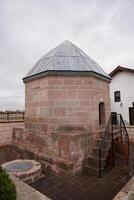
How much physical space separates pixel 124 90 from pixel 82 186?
29.6ft

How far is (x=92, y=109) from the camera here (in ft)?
21.4

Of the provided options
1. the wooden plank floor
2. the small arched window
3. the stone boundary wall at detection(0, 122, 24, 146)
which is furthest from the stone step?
the stone boundary wall at detection(0, 122, 24, 146)

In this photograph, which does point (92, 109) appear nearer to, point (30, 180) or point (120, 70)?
point (30, 180)

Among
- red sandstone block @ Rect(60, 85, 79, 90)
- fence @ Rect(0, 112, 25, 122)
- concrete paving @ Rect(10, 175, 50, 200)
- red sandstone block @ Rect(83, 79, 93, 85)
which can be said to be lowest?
concrete paving @ Rect(10, 175, 50, 200)

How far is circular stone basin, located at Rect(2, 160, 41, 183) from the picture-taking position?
462cm

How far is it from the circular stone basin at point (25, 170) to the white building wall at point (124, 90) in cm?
855

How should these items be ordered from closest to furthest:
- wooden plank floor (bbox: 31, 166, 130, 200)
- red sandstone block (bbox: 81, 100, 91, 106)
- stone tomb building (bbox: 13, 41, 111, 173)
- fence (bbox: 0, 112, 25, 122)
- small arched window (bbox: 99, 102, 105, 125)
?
wooden plank floor (bbox: 31, 166, 130, 200)
stone tomb building (bbox: 13, 41, 111, 173)
red sandstone block (bbox: 81, 100, 91, 106)
small arched window (bbox: 99, 102, 105, 125)
fence (bbox: 0, 112, 25, 122)

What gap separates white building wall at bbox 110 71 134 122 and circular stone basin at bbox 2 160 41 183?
28.0 feet

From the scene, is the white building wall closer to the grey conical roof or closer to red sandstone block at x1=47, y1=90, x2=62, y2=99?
the grey conical roof

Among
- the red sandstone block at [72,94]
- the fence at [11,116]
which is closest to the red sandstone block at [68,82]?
the red sandstone block at [72,94]

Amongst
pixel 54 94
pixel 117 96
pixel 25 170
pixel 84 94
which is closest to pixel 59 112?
pixel 54 94

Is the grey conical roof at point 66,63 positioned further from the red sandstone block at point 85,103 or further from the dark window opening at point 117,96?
the dark window opening at point 117,96

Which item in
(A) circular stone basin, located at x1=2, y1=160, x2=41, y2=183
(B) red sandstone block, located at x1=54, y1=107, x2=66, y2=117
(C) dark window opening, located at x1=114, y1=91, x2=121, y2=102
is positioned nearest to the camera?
(A) circular stone basin, located at x1=2, y1=160, x2=41, y2=183

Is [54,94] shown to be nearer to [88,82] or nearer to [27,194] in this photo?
[88,82]
